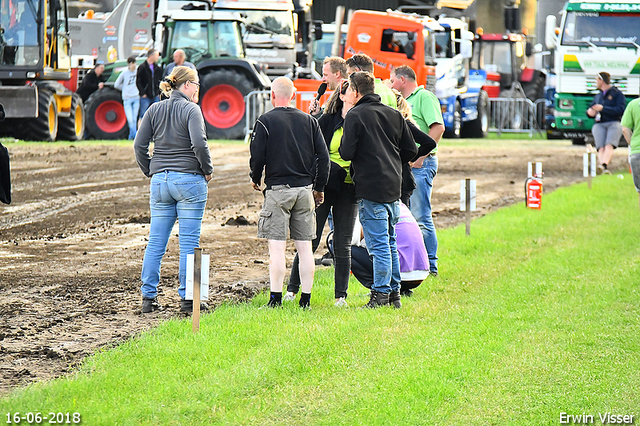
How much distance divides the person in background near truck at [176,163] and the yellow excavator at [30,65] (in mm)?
14987

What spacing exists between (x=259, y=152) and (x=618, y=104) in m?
12.5

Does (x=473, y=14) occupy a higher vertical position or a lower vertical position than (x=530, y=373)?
higher

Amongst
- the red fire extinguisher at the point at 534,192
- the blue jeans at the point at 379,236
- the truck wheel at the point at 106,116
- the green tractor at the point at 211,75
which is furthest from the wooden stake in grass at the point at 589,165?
the truck wheel at the point at 106,116

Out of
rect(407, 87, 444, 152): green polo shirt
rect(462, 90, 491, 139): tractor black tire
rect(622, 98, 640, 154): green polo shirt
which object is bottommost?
rect(462, 90, 491, 139): tractor black tire

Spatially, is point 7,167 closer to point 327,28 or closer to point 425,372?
point 425,372

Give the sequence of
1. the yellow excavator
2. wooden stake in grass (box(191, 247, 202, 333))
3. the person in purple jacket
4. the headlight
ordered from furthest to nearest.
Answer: the headlight, the yellow excavator, the person in purple jacket, wooden stake in grass (box(191, 247, 202, 333))

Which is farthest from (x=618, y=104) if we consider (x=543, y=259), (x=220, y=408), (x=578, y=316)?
(x=220, y=408)

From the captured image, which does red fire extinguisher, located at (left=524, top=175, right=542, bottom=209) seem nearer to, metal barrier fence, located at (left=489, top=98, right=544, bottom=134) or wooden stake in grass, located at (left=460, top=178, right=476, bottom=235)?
wooden stake in grass, located at (left=460, top=178, right=476, bottom=235)

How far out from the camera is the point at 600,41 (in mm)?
23828

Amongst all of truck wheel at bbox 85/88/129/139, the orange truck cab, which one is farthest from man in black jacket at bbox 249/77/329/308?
truck wheel at bbox 85/88/129/139

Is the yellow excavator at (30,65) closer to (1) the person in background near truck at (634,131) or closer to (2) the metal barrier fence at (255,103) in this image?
(2) the metal barrier fence at (255,103)

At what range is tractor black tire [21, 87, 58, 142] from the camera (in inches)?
893

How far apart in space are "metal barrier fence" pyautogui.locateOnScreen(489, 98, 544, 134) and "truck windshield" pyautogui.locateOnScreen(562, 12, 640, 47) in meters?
10.2

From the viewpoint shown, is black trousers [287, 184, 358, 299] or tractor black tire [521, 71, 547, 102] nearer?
black trousers [287, 184, 358, 299]
